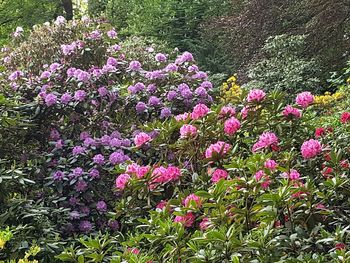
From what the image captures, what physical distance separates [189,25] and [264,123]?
12.9 meters

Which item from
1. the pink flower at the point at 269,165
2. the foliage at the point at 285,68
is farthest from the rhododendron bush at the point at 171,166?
the foliage at the point at 285,68

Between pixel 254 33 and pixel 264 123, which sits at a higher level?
pixel 264 123

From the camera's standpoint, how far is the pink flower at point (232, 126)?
2713 mm

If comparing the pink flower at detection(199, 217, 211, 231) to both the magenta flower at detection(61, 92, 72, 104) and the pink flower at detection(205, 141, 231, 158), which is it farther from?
the magenta flower at detection(61, 92, 72, 104)

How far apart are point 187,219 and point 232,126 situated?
738 millimetres

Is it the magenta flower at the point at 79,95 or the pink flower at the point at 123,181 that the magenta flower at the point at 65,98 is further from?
the pink flower at the point at 123,181

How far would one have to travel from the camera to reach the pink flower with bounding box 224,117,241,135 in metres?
2.71

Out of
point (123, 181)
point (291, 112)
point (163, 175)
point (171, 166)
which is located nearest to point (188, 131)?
point (171, 166)

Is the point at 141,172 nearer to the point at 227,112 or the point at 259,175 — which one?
the point at 259,175

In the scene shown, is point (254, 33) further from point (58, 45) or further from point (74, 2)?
point (74, 2)

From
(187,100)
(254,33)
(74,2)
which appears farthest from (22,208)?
(74,2)

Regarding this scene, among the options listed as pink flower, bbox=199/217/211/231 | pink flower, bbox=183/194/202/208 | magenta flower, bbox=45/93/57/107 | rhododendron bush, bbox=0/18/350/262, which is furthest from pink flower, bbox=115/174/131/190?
magenta flower, bbox=45/93/57/107

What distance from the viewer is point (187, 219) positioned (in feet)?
7.03

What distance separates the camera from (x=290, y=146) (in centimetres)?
272
